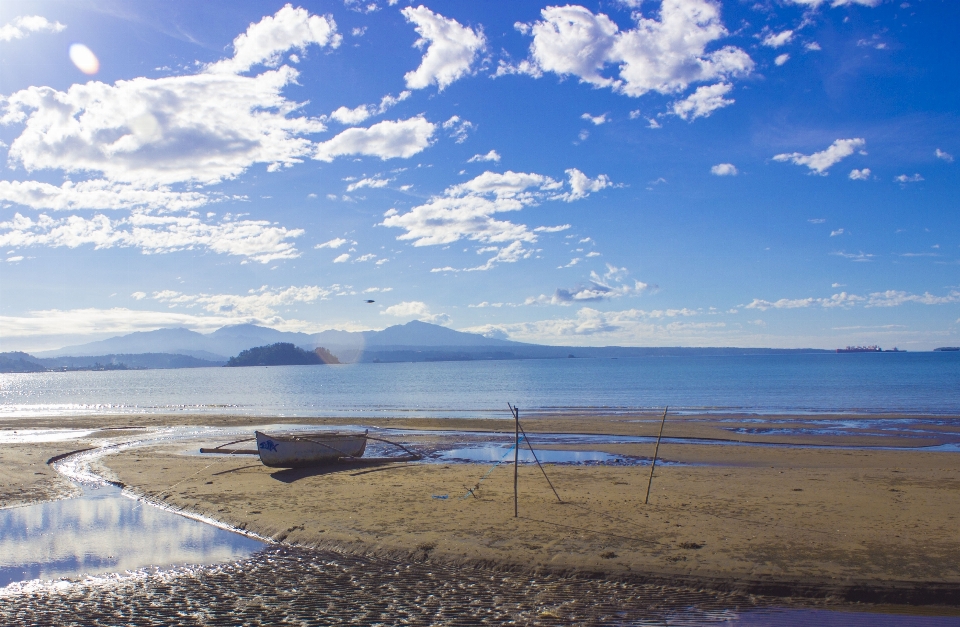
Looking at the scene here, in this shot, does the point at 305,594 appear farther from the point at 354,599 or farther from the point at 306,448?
the point at 306,448

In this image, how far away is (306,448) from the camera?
74.6ft

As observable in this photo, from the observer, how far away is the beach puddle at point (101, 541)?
11820 millimetres

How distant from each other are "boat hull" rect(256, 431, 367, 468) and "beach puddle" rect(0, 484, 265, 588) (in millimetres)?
5243

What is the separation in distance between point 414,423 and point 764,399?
37542 millimetres

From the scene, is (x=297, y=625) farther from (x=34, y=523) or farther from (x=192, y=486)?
(x=192, y=486)

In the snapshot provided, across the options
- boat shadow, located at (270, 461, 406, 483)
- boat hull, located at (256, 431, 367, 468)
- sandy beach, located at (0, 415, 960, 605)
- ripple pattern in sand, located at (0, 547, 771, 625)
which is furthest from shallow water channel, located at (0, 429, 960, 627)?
boat hull, located at (256, 431, 367, 468)

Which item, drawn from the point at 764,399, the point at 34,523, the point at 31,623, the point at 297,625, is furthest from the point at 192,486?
the point at 764,399

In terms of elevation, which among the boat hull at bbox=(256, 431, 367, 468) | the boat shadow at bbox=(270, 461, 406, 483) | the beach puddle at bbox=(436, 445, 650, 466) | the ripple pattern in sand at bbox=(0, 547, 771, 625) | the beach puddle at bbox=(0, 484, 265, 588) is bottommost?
the beach puddle at bbox=(436, 445, 650, 466)

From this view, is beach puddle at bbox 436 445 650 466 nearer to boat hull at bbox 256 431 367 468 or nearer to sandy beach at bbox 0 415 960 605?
sandy beach at bbox 0 415 960 605

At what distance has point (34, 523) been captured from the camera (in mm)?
15141

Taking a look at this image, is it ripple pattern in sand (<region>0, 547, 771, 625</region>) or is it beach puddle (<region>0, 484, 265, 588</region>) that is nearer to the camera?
ripple pattern in sand (<region>0, 547, 771, 625</region>)

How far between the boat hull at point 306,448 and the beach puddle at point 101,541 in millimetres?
5243

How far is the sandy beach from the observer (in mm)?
10922

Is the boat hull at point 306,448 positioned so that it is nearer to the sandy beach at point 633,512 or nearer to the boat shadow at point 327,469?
the boat shadow at point 327,469
